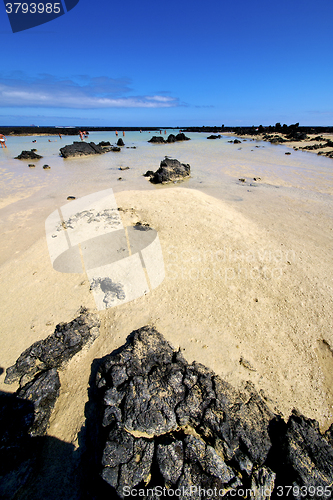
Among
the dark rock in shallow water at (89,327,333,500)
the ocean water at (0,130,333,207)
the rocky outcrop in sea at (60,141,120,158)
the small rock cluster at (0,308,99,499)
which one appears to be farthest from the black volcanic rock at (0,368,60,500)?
the rocky outcrop in sea at (60,141,120,158)

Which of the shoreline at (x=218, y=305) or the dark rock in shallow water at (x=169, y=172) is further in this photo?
the dark rock in shallow water at (x=169, y=172)

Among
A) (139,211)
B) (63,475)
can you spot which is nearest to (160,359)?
(63,475)

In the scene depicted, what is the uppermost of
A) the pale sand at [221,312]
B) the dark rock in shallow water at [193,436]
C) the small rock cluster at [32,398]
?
the dark rock in shallow water at [193,436]

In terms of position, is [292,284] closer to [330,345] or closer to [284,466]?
[330,345]

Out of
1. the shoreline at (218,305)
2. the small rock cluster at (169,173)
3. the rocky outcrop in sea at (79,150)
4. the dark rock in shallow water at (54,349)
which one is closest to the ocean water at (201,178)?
the small rock cluster at (169,173)

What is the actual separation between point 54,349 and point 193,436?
2.71 m

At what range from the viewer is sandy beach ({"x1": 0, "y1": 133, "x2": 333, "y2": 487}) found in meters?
3.44

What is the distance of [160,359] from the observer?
10.7 feet

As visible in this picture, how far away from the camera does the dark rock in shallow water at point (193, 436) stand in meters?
2.15

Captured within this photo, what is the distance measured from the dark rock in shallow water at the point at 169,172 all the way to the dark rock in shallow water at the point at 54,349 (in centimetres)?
1225

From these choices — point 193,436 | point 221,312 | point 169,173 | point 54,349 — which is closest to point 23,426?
point 54,349

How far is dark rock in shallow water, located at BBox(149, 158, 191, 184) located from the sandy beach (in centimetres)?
713

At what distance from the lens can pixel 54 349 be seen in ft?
11.9

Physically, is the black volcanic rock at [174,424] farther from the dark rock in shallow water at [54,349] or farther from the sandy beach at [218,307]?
the dark rock in shallow water at [54,349]
